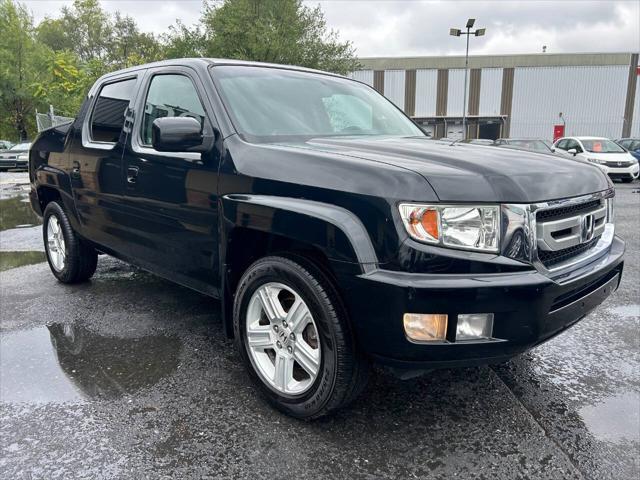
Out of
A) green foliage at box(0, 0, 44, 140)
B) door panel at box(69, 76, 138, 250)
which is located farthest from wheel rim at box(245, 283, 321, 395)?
green foliage at box(0, 0, 44, 140)

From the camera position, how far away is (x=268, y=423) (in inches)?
101

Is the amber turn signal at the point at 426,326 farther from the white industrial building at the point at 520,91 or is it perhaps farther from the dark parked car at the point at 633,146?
the white industrial building at the point at 520,91

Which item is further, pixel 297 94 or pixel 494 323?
pixel 297 94

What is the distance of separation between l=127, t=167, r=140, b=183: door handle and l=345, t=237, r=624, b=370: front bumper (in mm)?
1894

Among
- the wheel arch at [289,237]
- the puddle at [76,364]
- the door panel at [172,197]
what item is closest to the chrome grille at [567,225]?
the wheel arch at [289,237]

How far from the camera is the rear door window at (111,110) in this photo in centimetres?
377

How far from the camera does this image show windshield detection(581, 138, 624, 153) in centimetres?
1803

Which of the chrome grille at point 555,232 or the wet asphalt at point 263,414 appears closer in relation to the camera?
the chrome grille at point 555,232

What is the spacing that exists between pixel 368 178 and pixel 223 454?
1.36 meters

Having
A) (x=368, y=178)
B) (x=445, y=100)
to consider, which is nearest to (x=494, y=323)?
(x=368, y=178)

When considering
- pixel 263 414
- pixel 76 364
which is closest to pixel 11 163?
pixel 76 364

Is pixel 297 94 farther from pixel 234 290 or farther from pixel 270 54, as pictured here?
pixel 270 54

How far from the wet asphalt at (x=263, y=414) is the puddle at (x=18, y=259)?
2056 mm

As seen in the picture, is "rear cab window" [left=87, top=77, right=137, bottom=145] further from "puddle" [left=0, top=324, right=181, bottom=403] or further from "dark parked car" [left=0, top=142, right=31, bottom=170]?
"dark parked car" [left=0, top=142, right=31, bottom=170]
